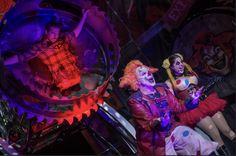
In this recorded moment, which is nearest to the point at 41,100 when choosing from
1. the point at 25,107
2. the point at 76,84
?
the point at 25,107

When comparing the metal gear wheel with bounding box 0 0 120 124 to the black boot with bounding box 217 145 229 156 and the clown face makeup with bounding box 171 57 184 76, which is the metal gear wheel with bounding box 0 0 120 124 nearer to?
the clown face makeup with bounding box 171 57 184 76

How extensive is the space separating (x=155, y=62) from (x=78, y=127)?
92cm

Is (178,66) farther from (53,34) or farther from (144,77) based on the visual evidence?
(53,34)

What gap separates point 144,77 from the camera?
144 inches

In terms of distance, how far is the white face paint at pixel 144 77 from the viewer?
3.65 meters

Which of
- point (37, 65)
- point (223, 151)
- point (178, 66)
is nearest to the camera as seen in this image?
point (37, 65)

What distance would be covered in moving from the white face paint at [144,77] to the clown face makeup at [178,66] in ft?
0.75

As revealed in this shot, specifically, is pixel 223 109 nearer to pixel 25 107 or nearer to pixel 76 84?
pixel 76 84

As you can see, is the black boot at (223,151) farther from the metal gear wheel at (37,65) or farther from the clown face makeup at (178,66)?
the metal gear wheel at (37,65)

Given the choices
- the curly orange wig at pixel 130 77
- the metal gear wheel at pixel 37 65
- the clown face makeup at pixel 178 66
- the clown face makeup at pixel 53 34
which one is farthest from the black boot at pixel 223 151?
the clown face makeup at pixel 53 34

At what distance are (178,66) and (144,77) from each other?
0.32 metres

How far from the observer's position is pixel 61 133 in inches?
148

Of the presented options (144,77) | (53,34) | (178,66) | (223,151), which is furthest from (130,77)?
(223,151)

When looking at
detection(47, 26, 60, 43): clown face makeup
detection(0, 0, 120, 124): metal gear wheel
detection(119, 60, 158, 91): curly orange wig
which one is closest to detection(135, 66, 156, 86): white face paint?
detection(119, 60, 158, 91): curly orange wig
